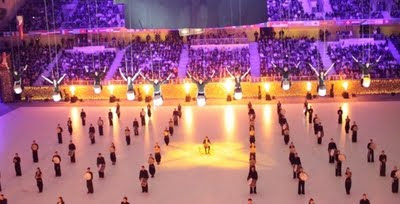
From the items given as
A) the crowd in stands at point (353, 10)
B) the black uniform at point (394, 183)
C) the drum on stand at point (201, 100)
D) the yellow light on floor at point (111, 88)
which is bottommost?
the black uniform at point (394, 183)

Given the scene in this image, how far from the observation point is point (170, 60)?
3844 cm

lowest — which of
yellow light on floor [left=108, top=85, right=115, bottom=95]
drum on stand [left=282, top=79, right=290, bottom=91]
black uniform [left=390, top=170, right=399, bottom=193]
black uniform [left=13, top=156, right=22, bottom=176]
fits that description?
black uniform [left=390, top=170, right=399, bottom=193]

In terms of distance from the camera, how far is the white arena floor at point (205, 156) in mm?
20016

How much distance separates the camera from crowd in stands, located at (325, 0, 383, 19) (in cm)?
3991

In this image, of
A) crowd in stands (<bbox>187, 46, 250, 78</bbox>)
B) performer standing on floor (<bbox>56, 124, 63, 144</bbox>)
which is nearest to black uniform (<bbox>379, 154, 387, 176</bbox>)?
performer standing on floor (<bbox>56, 124, 63, 144</bbox>)

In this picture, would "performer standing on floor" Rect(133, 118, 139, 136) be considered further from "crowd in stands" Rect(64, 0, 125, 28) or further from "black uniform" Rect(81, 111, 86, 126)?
"crowd in stands" Rect(64, 0, 125, 28)

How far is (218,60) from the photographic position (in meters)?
37.6

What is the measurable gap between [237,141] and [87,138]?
242 inches

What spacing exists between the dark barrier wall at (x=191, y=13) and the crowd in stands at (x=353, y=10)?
26.9m

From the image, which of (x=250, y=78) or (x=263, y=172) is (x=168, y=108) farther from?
(x=263, y=172)

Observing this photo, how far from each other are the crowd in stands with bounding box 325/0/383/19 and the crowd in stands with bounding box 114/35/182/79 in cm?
950

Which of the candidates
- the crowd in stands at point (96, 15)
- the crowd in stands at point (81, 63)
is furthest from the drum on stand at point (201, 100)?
the crowd in stands at point (96, 15)

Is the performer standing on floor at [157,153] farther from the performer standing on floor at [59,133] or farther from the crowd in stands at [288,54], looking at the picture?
the crowd in stands at [288,54]

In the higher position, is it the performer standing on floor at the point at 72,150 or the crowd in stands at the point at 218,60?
the crowd in stands at the point at 218,60
